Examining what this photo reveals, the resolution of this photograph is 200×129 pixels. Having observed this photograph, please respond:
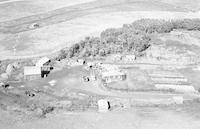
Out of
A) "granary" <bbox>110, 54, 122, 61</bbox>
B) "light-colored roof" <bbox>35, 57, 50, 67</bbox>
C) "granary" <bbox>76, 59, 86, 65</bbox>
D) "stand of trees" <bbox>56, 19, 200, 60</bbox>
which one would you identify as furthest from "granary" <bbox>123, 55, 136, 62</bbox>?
"light-colored roof" <bbox>35, 57, 50, 67</bbox>

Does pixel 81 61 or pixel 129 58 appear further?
pixel 129 58

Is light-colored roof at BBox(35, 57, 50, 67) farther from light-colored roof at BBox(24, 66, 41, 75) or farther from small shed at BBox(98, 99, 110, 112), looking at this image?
small shed at BBox(98, 99, 110, 112)

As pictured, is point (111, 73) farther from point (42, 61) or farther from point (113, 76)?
point (42, 61)

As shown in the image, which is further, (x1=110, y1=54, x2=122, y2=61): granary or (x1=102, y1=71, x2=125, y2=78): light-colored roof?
(x1=110, y1=54, x2=122, y2=61): granary

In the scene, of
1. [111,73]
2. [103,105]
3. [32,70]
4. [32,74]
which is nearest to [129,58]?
[111,73]

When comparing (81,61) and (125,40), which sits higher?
(125,40)
